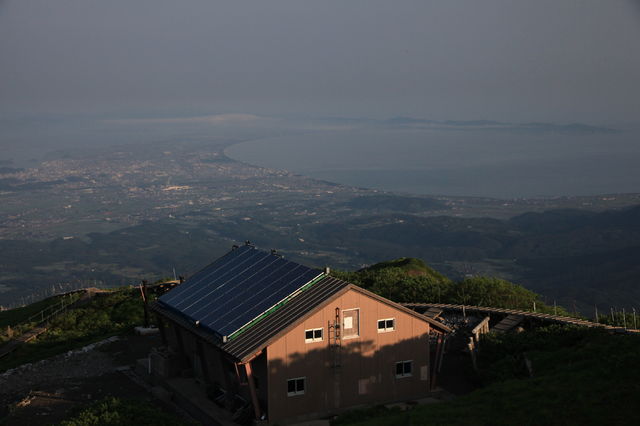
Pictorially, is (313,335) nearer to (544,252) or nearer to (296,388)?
(296,388)

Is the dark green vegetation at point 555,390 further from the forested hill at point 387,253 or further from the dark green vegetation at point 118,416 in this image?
the forested hill at point 387,253

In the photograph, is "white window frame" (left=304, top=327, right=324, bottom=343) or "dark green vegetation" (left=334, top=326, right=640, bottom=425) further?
"white window frame" (left=304, top=327, right=324, bottom=343)

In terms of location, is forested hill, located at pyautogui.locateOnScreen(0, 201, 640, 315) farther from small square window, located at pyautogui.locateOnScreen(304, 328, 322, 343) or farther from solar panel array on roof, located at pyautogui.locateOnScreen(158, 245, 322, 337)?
small square window, located at pyautogui.locateOnScreen(304, 328, 322, 343)

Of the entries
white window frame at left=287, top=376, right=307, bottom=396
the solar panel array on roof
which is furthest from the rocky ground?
white window frame at left=287, top=376, right=307, bottom=396

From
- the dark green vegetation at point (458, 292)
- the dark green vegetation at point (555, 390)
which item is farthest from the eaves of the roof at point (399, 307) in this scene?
the dark green vegetation at point (458, 292)

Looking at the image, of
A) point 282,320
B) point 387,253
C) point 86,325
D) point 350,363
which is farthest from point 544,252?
point 282,320
